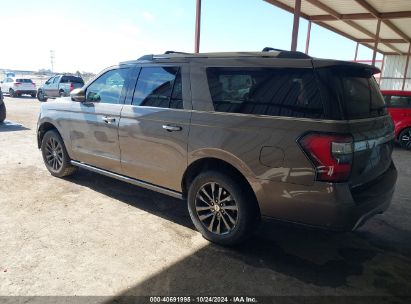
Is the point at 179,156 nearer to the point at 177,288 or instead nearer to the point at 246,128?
the point at 246,128

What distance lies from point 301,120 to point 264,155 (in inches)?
17.3

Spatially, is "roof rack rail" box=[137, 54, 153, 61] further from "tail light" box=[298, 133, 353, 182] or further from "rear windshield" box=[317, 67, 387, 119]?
"tail light" box=[298, 133, 353, 182]

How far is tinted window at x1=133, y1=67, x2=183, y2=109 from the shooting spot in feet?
12.1

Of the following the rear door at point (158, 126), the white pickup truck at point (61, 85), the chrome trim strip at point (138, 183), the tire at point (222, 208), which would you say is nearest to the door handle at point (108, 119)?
the rear door at point (158, 126)

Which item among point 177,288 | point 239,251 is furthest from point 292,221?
point 177,288

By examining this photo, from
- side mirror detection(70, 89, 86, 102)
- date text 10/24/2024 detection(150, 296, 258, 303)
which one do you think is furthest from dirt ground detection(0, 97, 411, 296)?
side mirror detection(70, 89, 86, 102)

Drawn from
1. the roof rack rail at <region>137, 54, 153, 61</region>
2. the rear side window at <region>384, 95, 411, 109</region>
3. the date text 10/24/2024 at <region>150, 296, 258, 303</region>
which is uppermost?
the roof rack rail at <region>137, 54, 153, 61</region>

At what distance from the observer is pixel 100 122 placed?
4.46 metres

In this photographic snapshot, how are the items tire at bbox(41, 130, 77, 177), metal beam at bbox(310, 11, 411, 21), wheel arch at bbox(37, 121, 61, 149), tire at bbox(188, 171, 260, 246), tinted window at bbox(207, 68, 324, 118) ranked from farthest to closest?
metal beam at bbox(310, 11, 411, 21) < wheel arch at bbox(37, 121, 61, 149) < tire at bbox(41, 130, 77, 177) < tire at bbox(188, 171, 260, 246) < tinted window at bbox(207, 68, 324, 118)

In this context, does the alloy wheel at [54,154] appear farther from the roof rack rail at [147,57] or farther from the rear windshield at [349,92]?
the rear windshield at [349,92]

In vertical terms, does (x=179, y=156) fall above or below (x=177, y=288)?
above

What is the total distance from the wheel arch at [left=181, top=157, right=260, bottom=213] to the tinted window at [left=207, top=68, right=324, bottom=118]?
54cm

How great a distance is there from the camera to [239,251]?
337 cm

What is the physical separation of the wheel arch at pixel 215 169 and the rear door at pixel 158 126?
80mm
